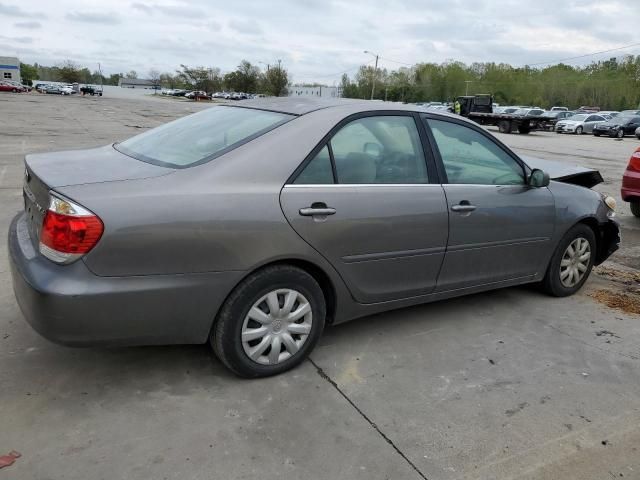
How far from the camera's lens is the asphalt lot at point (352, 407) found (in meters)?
2.45

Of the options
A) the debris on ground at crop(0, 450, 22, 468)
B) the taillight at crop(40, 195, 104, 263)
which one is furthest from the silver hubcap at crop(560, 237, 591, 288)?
the debris on ground at crop(0, 450, 22, 468)

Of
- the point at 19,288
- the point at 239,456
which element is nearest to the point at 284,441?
the point at 239,456

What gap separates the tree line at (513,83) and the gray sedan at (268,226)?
279 feet

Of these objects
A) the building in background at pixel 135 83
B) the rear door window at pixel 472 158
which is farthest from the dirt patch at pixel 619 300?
the building in background at pixel 135 83

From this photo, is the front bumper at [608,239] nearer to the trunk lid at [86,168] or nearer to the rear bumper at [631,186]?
the rear bumper at [631,186]

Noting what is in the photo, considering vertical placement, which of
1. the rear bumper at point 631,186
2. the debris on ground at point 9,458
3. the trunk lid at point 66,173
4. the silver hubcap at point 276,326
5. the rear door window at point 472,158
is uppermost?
the rear door window at point 472,158

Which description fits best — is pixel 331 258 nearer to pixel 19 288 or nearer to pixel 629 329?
pixel 19 288

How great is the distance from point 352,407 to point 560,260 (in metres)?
2.53

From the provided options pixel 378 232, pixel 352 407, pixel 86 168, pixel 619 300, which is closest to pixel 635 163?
pixel 619 300

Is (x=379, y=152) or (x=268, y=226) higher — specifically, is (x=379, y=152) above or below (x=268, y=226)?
above

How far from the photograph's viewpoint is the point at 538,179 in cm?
403

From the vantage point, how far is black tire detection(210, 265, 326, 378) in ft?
9.46

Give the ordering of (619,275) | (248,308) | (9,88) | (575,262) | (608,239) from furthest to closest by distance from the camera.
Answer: (9,88), (619,275), (608,239), (575,262), (248,308)

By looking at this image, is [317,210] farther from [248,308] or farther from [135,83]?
[135,83]
